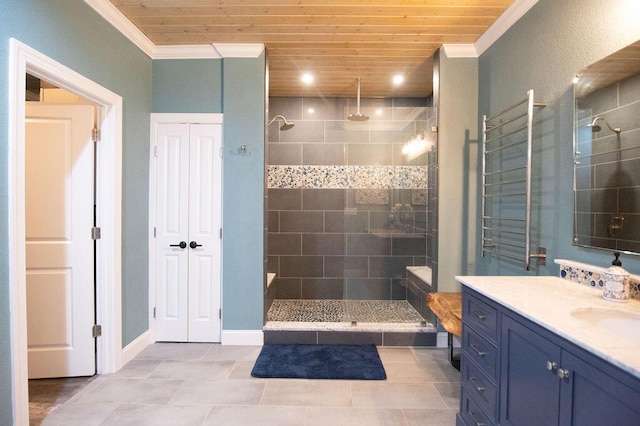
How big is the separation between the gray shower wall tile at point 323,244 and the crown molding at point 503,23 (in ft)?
7.94

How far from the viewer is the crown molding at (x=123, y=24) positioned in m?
2.26

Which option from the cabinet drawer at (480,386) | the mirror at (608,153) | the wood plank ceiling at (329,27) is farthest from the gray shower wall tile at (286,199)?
the mirror at (608,153)

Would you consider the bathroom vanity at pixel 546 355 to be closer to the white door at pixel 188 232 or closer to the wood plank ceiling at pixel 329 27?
the wood plank ceiling at pixel 329 27

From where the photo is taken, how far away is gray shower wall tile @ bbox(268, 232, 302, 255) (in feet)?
13.4

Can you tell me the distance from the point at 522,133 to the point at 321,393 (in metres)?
2.31

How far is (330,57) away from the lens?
3066mm

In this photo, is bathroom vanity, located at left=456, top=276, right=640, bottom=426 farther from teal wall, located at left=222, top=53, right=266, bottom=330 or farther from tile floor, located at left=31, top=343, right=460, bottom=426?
teal wall, located at left=222, top=53, right=266, bottom=330

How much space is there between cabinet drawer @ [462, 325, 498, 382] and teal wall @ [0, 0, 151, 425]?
7.84 feet

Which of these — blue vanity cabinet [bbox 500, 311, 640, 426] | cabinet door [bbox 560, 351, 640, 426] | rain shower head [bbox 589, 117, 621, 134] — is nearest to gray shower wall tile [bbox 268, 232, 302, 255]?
blue vanity cabinet [bbox 500, 311, 640, 426]

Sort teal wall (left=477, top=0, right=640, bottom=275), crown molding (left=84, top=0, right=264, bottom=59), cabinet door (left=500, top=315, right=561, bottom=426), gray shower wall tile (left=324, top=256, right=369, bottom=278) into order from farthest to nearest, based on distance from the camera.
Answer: gray shower wall tile (left=324, top=256, right=369, bottom=278) → crown molding (left=84, top=0, right=264, bottom=59) → teal wall (left=477, top=0, right=640, bottom=275) → cabinet door (left=500, top=315, right=561, bottom=426)

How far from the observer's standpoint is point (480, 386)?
1646 millimetres

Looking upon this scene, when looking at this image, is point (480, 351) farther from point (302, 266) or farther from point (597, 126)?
point (302, 266)

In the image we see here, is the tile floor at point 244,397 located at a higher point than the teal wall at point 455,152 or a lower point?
lower

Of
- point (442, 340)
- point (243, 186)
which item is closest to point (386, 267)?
point (442, 340)
